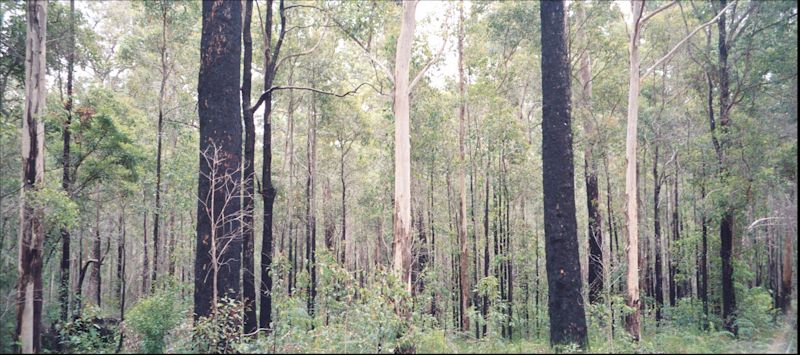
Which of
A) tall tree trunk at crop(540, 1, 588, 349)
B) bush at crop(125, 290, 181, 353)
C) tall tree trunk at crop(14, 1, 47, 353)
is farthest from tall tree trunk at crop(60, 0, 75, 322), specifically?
tall tree trunk at crop(540, 1, 588, 349)

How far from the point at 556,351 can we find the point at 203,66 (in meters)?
7.10

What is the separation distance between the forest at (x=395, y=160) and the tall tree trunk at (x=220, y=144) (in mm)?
39

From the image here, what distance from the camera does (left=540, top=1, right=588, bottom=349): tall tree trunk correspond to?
737 cm

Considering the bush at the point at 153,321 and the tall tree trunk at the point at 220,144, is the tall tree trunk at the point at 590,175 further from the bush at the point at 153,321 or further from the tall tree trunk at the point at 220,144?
the bush at the point at 153,321

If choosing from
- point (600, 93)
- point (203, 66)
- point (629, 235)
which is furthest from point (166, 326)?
point (600, 93)

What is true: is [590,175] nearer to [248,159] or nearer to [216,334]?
[248,159]

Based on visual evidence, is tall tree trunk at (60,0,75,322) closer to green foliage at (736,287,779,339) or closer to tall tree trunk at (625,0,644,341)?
tall tree trunk at (625,0,644,341)

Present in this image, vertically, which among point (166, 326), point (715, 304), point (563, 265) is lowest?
point (715, 304)

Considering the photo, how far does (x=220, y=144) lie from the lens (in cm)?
841

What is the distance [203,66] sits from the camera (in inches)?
334

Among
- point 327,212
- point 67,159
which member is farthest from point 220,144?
point 327,212

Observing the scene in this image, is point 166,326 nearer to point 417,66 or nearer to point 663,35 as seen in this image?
point 417,66

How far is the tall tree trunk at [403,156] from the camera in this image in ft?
42.1

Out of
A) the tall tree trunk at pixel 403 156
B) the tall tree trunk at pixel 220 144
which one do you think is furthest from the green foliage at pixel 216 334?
the tall tree trunk at pixel 403 156
